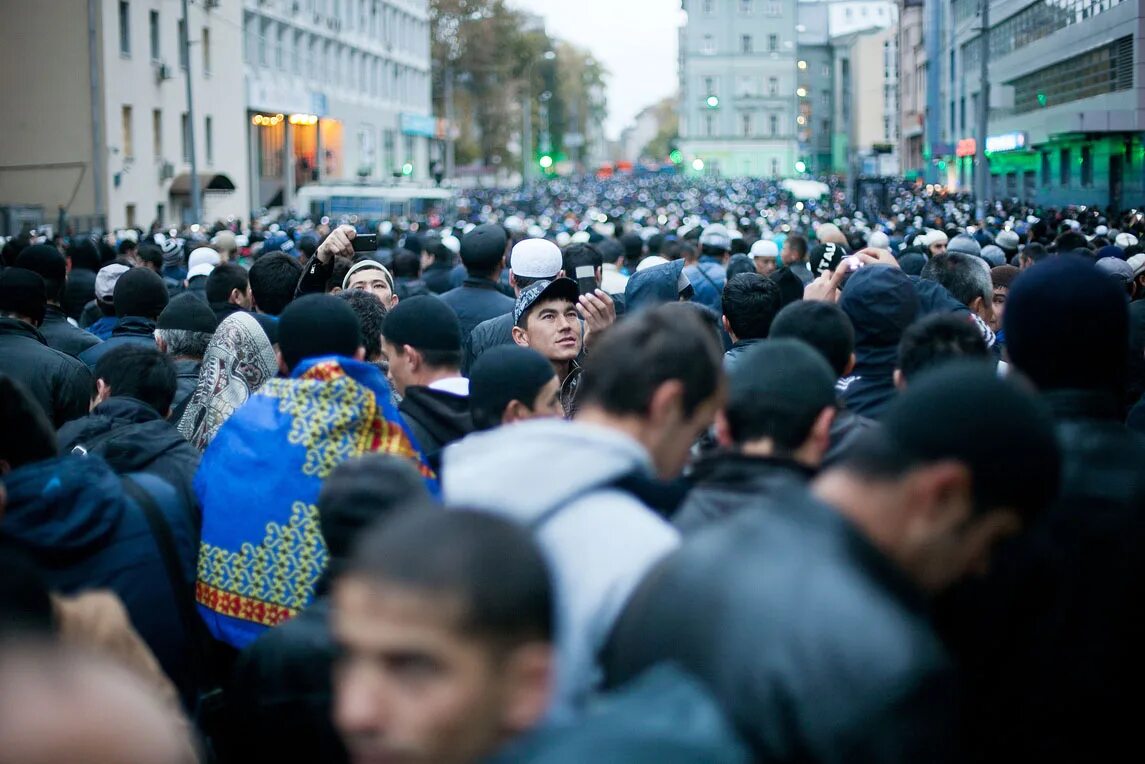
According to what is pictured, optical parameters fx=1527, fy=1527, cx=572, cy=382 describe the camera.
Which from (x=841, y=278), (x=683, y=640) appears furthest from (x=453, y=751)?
(x=841, y=278)

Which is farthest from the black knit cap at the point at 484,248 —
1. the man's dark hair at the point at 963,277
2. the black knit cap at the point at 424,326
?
the black knit cap at the point at 424,326

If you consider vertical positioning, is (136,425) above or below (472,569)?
below

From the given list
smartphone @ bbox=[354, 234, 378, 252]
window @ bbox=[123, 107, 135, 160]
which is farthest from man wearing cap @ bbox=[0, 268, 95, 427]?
window @ bbox=[123, 107, 135, 160]

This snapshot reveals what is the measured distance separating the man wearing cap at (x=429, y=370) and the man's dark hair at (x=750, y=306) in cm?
207

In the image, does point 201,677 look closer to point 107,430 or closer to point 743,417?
point 107,430

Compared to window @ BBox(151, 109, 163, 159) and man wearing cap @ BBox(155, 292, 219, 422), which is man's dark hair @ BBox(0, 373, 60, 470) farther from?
window @ BBox(151, 109, 163, 159)

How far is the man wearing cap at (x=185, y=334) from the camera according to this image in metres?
7.03

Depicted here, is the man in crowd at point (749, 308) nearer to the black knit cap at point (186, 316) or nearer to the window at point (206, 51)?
the black knit cap at point (186, 316)

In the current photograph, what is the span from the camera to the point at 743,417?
3605mm

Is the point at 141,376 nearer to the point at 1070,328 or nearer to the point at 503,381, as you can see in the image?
the point at 503,381

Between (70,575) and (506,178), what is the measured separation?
105200 millimetres

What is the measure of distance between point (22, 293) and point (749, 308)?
365cm

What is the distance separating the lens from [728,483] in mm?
3475

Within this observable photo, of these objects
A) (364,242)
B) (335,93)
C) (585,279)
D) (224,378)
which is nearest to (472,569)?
(224,378)
